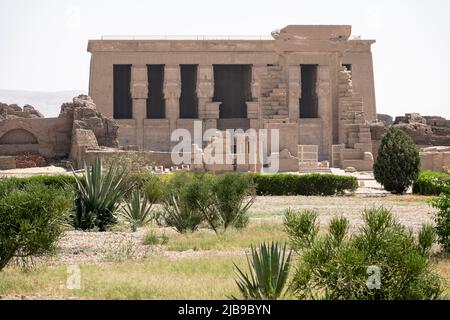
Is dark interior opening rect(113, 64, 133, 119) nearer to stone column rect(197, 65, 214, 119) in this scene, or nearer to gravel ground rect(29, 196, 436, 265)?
stone column rect(197, 65, 214, 119)

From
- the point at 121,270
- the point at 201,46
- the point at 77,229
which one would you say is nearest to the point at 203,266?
the point at 121,270

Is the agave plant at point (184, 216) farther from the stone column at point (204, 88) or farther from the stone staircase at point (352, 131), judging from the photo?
the stone column at point (204, 88)

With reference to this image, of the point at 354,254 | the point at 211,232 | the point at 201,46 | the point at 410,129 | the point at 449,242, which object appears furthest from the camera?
the point at 201,46

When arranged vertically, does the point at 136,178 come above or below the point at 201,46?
below

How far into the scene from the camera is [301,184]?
27.8m

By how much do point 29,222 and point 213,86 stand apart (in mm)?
43164

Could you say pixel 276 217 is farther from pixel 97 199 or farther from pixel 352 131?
pixel 352 131

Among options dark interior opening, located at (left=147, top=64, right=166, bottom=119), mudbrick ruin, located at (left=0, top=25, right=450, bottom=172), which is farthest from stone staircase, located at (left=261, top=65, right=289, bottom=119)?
dark interior opening, located at (left=147, top=64, right=166, bottom=119)

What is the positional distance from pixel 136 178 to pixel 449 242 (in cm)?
1257

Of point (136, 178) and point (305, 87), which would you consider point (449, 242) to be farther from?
point (305, 87)

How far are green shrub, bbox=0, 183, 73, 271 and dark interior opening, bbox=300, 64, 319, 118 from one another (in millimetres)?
43393

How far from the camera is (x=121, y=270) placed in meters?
12.6

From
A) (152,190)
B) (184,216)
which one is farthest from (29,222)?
(152,190)

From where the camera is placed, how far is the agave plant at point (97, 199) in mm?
17422
